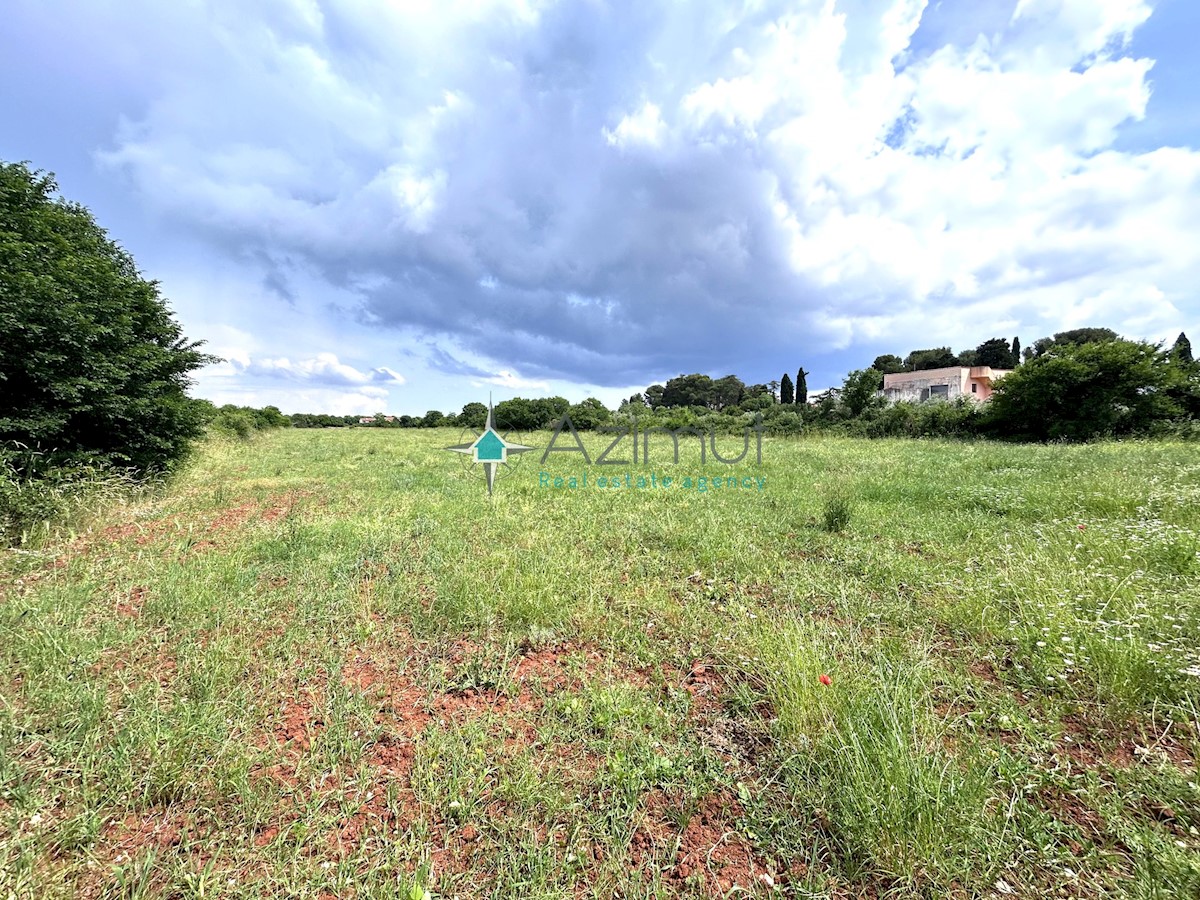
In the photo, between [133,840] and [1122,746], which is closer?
[133,840]

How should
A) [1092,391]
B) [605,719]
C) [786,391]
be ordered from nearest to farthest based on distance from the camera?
[605,719]
[1092,391]
[786,391]

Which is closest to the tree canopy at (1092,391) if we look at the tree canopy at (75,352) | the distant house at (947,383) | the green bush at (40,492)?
the distant house at (947,383)

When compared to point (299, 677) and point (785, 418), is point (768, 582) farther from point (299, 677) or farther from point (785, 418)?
point (785, 418)

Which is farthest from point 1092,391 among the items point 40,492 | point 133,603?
point 40,492

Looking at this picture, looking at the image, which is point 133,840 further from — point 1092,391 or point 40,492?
point 1092,391

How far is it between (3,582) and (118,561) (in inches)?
25.4

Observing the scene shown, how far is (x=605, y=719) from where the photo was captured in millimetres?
2225

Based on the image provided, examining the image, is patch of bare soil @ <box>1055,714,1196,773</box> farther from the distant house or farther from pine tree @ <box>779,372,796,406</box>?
pine tree @ <box>779,372,796,406</box>

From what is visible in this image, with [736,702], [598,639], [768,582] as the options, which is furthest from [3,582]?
[768,582]

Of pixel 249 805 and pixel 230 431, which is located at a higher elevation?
pixel 230 431

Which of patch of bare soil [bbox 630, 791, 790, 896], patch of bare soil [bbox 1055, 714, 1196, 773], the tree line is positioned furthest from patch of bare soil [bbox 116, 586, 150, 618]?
patch of bare soil [bbox 1055, 714, 1196, 773]

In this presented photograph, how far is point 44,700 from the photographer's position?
2193 millimetres

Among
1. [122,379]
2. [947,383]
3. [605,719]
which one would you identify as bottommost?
[605,719]

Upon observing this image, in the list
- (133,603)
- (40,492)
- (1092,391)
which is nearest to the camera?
(133,603)
